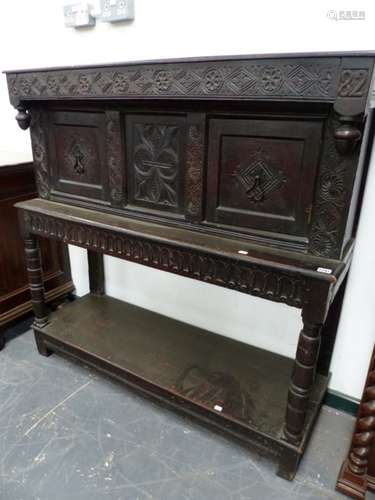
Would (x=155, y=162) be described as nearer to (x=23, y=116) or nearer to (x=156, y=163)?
(x=156, y=163)

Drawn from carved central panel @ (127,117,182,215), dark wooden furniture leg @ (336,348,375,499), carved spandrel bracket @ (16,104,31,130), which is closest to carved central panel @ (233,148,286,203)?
carved central panel @ (127,117,182,215)

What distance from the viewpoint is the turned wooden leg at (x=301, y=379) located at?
1.06m

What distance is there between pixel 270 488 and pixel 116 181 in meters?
1.24

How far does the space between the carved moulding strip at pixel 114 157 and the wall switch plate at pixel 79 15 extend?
71 centimetres

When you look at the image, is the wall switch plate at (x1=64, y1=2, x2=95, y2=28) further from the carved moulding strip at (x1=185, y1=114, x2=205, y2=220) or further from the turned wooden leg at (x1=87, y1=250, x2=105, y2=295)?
the turned wooden leg at (x1=87, y1=250, x2=105, y2=295)

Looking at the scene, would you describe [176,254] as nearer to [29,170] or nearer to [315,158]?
[315,158]

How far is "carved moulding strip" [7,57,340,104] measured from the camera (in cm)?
A: 87

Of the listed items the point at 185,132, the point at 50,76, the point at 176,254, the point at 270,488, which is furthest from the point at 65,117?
the point at 270,488

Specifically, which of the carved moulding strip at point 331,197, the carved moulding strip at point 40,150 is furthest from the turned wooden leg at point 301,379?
the carved moulding strip at point 40,150

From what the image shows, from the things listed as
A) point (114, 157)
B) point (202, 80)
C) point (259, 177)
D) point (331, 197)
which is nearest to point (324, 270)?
point (331, 197)

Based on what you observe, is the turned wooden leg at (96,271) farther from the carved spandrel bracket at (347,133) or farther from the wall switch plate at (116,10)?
the carved spandrel bracket at (347,133)

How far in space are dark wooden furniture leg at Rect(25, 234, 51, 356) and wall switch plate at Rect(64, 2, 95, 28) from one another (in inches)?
40.2

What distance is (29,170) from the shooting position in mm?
1834

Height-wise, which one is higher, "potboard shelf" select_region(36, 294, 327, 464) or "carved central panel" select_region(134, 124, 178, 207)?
"carved central panel" select_region(134, 124, 178, 207)
